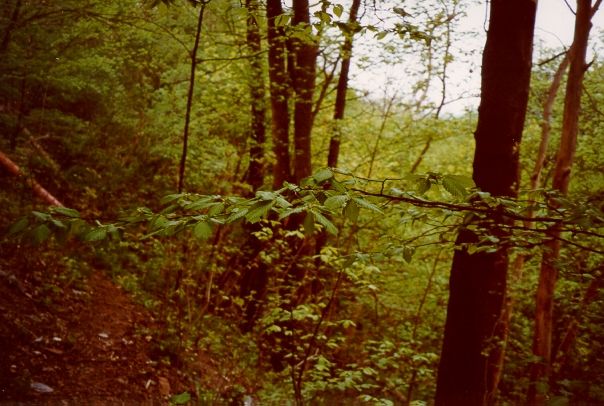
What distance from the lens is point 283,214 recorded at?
1.60 metres

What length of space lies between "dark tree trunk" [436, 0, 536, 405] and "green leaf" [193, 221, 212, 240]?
2.19 m

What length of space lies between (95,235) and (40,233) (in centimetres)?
19

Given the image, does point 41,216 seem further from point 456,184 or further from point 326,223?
point 456,184

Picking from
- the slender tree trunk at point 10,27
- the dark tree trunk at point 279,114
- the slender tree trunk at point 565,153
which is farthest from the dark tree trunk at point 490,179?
the slender tree trunk at point 10,27

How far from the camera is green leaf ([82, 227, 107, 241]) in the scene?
1.71m

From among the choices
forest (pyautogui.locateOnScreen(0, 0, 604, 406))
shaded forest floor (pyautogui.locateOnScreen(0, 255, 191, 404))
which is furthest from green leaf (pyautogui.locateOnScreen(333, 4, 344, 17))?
shaded forest floor (pyautogui.locateOnScreen(0, 255, 191, 404))

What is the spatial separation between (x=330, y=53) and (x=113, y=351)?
25.5ft

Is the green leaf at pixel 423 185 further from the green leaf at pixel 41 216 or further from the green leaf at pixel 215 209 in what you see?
the green leaf at pixel 41 216

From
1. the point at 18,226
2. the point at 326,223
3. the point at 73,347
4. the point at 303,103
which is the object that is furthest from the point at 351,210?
the point at 303,103

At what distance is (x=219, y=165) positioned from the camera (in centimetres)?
932

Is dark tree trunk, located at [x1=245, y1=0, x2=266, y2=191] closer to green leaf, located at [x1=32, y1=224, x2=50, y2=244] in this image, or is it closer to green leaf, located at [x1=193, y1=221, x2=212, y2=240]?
green leaf, located at [x1=193, y1=221, x2=212, y2=240]

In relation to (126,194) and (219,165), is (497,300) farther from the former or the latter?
(126,194)

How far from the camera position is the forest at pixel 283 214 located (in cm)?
259

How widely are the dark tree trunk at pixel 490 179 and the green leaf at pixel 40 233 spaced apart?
271 centimetres
